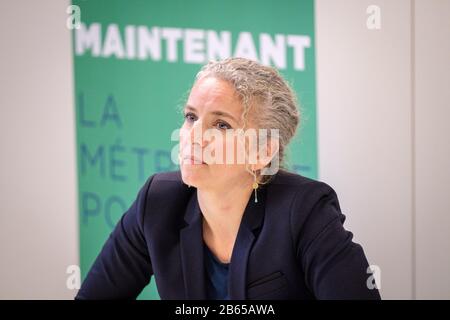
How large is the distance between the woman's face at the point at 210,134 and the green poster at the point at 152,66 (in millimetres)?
550

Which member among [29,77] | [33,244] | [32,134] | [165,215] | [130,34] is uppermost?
[130,34]

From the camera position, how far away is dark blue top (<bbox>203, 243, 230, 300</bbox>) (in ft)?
6.36

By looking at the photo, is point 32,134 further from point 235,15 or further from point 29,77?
point 235,15

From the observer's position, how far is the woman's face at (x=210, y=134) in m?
1.87

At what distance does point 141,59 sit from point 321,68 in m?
0.78

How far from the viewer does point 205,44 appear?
247cm

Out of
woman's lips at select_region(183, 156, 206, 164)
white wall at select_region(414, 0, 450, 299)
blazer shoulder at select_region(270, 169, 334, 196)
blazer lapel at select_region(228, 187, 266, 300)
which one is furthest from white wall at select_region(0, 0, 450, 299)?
woman's lips at select_region(183, 156, 206, 164)

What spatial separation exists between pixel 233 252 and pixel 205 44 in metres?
1.00

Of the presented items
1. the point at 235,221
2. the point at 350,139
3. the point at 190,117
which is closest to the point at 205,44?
the point at 190,117

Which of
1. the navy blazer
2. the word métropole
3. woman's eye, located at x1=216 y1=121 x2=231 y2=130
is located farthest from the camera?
the word métropole

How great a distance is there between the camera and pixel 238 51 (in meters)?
2.47

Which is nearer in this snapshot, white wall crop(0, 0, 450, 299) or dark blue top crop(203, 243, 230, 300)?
dark blue top crop(203, 243, 230, 300)

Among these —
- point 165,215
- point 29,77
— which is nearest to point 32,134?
point 29,77

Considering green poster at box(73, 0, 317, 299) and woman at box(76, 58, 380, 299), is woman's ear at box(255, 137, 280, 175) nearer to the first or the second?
woman at box(76, 58, 380, 299)
